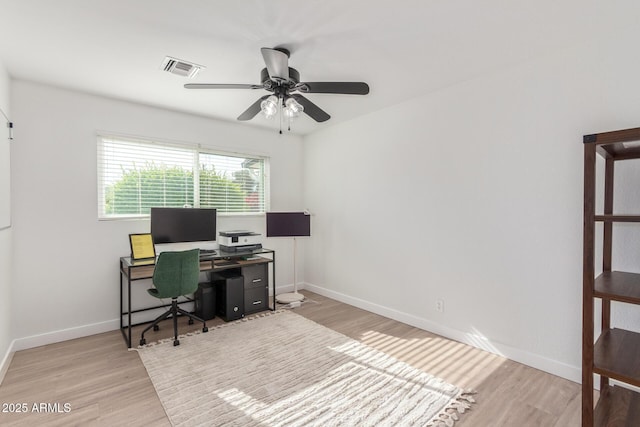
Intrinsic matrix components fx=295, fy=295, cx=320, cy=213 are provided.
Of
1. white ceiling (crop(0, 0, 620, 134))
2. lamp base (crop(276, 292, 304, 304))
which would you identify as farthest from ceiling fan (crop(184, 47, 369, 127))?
lamp base (crop(276, 292, 304, 304))

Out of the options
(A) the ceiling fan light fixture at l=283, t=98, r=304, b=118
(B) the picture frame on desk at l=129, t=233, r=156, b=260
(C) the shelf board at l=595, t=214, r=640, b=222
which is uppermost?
(A) the ceiling fan light fixture at l=283, t=98, r=304, b=118

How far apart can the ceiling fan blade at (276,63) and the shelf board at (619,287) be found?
7.38 ft

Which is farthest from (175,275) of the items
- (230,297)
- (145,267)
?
(230,297)

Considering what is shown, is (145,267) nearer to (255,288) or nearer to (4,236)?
(4,236)

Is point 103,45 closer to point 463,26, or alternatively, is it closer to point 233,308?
point 463,26

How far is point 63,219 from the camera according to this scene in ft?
9.70

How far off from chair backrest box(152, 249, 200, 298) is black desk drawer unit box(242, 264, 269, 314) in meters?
0.74

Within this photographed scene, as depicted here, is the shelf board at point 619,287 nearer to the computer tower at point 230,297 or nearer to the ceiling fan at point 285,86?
the ceiling fan at point 285,86

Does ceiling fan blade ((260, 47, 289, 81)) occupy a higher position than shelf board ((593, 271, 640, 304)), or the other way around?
ceiling fan blade ((260, 47, 289, 81))

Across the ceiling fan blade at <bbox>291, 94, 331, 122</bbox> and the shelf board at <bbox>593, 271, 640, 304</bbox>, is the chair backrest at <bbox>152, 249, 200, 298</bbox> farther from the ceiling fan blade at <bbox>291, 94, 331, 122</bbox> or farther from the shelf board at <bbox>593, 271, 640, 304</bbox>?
the shelf board at <bbox>593, 271, 640, 304</bbox>

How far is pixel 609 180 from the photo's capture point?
1.93 meters

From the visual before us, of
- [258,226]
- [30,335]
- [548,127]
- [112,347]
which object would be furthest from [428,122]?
[30,335]

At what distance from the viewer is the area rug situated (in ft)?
6.16

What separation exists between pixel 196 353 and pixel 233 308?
31.9 inches
